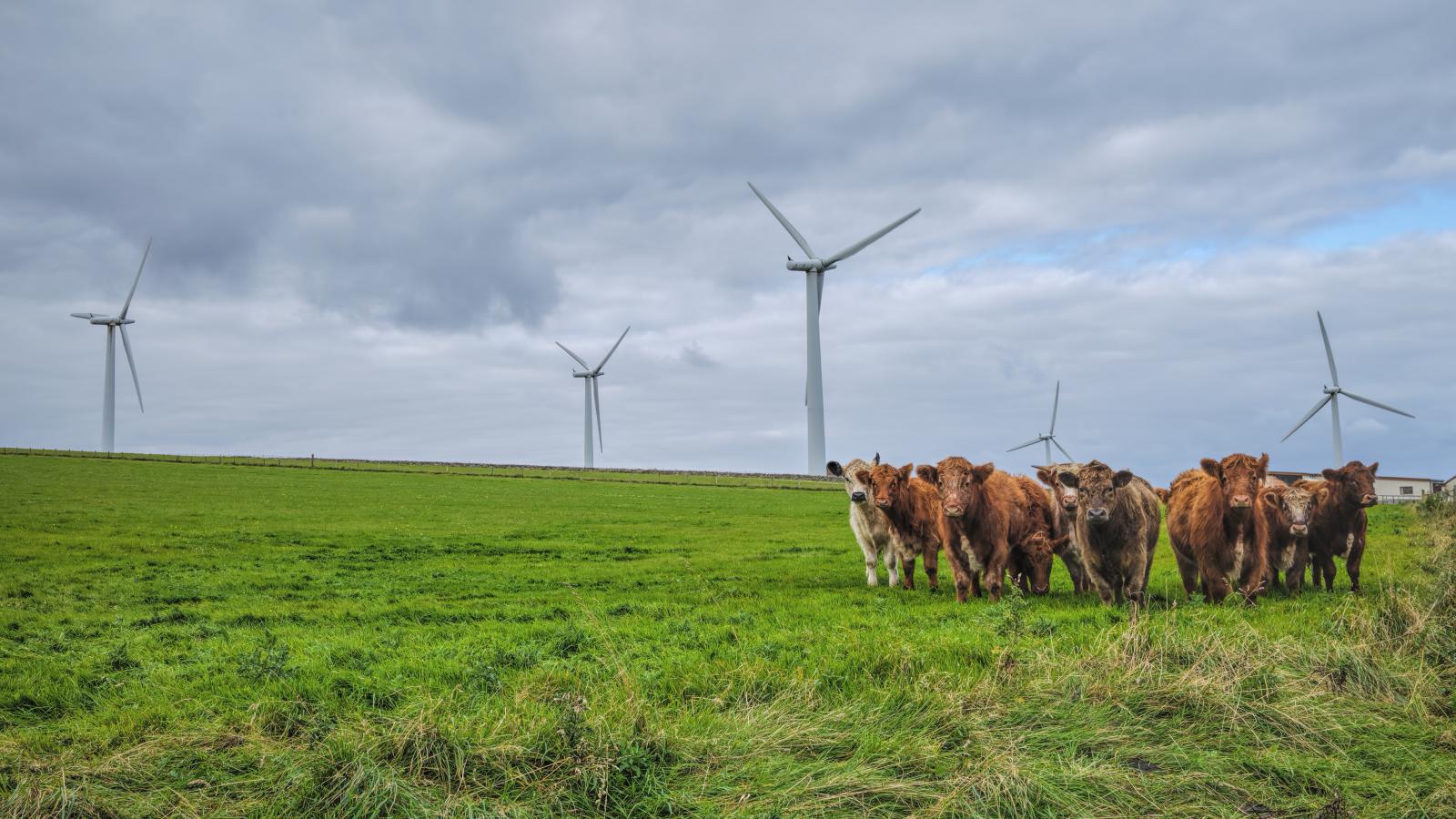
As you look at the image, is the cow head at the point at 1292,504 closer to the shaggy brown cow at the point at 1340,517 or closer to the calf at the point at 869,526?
the shaggy brown cow at the point at 1340,517

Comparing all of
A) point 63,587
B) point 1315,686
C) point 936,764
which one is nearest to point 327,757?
point 936,764

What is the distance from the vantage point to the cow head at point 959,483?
42.7 feet

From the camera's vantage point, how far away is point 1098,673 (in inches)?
310

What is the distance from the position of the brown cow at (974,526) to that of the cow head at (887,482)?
39.2 inches

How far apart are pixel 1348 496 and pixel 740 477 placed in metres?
65.3

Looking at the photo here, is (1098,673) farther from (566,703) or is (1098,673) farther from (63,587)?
(63,587)

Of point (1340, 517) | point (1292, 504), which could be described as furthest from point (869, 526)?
point (1340, 517)

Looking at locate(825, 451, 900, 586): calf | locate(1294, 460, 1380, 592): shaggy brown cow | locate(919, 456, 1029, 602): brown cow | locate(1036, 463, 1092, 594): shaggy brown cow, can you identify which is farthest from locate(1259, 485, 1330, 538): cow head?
locate(825, 451, 900, 586): calf

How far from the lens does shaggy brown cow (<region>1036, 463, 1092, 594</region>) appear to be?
13.8 m

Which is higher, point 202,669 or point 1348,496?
point 1348,496

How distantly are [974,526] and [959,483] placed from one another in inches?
31.0

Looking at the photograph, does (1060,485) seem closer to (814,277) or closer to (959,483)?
(959,483)

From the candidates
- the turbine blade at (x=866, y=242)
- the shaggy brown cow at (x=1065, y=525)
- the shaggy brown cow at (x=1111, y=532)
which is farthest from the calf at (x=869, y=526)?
the turbine blade at (x=866, y=242)

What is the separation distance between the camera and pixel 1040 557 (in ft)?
48.1
